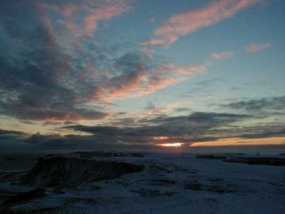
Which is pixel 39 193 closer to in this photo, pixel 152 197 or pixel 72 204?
pixel 72 204

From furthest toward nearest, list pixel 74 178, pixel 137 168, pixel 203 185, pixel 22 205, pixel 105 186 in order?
pixel 74 178 → pixel 137 168 → pixel 203 185 → pixel 105 186 → pixel 22 205

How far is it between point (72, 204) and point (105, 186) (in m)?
6.50

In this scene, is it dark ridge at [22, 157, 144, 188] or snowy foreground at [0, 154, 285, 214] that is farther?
dark ridge at [22, 157, 144, 188]

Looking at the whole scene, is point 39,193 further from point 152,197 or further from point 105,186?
point 152,197

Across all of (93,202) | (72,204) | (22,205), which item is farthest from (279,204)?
(22,205)

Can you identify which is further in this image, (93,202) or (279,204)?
(279,204)

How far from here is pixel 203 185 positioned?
72.4ft

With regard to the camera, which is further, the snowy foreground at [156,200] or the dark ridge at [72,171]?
the dark ridge at [72,171]

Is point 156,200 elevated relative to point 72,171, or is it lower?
lower

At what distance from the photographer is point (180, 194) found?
58.1ft

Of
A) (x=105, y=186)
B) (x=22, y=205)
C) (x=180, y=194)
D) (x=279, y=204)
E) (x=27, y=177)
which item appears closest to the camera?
(x=22, y=205)

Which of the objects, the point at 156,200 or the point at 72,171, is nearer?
the point at 156,200

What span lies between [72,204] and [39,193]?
410cm

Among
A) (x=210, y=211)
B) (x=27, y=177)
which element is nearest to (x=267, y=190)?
(x=210, y=211)
